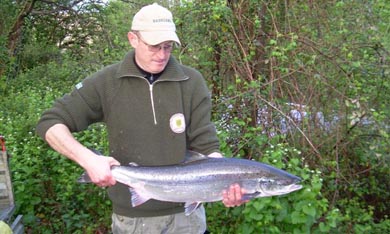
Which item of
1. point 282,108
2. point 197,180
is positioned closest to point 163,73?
point 197,180

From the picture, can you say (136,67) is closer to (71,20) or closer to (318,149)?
(318,149)

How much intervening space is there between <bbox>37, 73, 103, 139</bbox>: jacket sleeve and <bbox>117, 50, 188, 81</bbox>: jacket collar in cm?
18

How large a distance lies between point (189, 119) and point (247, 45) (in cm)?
346

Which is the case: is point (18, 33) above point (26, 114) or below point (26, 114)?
above

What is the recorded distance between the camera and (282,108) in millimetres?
6383

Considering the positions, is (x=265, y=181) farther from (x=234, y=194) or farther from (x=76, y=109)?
(x=76, y=109)

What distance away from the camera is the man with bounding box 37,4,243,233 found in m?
3.24

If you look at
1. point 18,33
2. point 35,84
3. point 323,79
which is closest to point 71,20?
point 18,33

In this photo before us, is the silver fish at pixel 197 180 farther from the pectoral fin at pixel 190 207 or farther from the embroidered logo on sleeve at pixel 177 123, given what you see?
the embroidered logo on sleeve at pixel 177 123

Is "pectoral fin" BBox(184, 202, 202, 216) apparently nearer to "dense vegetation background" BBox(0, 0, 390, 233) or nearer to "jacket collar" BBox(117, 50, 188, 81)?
"jacket collar" BBox(117, 50, 188, 81)

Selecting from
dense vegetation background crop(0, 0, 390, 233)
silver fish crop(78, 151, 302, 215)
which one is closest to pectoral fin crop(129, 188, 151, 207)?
silver fish crop(78, 151, 302, 215)

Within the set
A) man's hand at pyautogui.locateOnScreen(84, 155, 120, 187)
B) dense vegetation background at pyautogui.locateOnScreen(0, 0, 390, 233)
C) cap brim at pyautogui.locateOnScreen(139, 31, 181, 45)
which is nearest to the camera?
man's hand at pyautogui.locateOnScreen(84, 155, 120, 187)

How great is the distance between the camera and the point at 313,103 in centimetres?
659

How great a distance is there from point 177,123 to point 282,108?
128 inches
